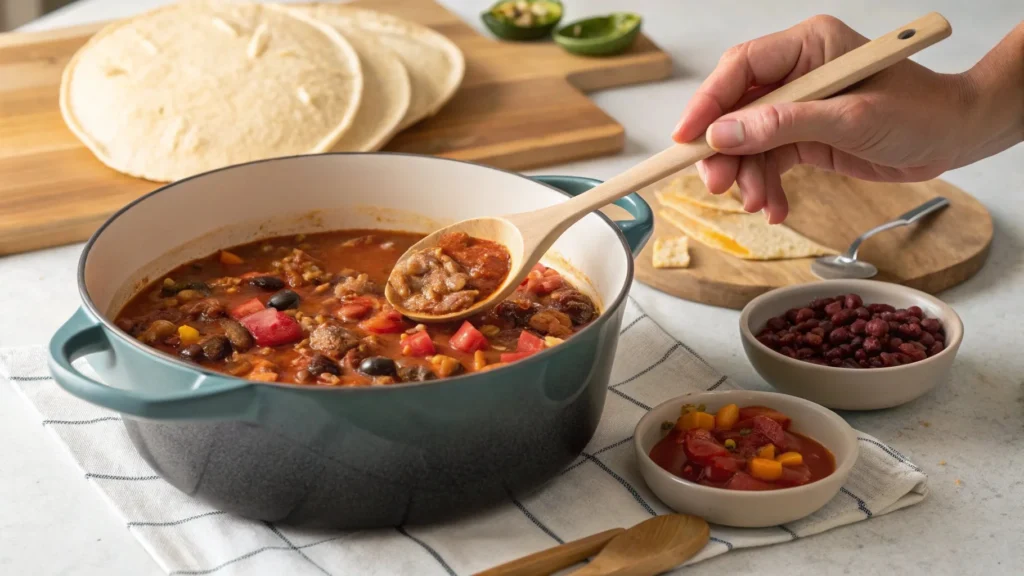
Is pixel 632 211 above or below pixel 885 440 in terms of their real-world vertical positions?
above

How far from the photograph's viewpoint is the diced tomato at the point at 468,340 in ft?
9.11

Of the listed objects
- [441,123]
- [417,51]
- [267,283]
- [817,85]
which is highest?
[817,85]

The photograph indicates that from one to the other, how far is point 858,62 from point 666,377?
1002mm

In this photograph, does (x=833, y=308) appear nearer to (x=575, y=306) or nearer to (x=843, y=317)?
(x=843, y=317)

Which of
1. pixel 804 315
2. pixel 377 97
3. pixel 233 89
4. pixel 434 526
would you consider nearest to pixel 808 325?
pixel 804 315

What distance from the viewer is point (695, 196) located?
13.5ft

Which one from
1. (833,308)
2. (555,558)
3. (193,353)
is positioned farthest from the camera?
(833,308)

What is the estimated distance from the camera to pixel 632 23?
18.4 ft

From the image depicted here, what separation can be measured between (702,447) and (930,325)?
906mm

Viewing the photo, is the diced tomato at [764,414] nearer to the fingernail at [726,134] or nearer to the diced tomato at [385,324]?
the fingernail at [726,134]

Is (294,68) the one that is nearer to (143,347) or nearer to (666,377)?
(666,377)

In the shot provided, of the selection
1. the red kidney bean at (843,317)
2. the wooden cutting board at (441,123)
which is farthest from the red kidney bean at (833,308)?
the wooden cutting board at (441,123)

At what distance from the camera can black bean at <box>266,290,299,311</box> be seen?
2992mm

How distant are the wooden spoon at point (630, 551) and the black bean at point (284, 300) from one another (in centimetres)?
100
